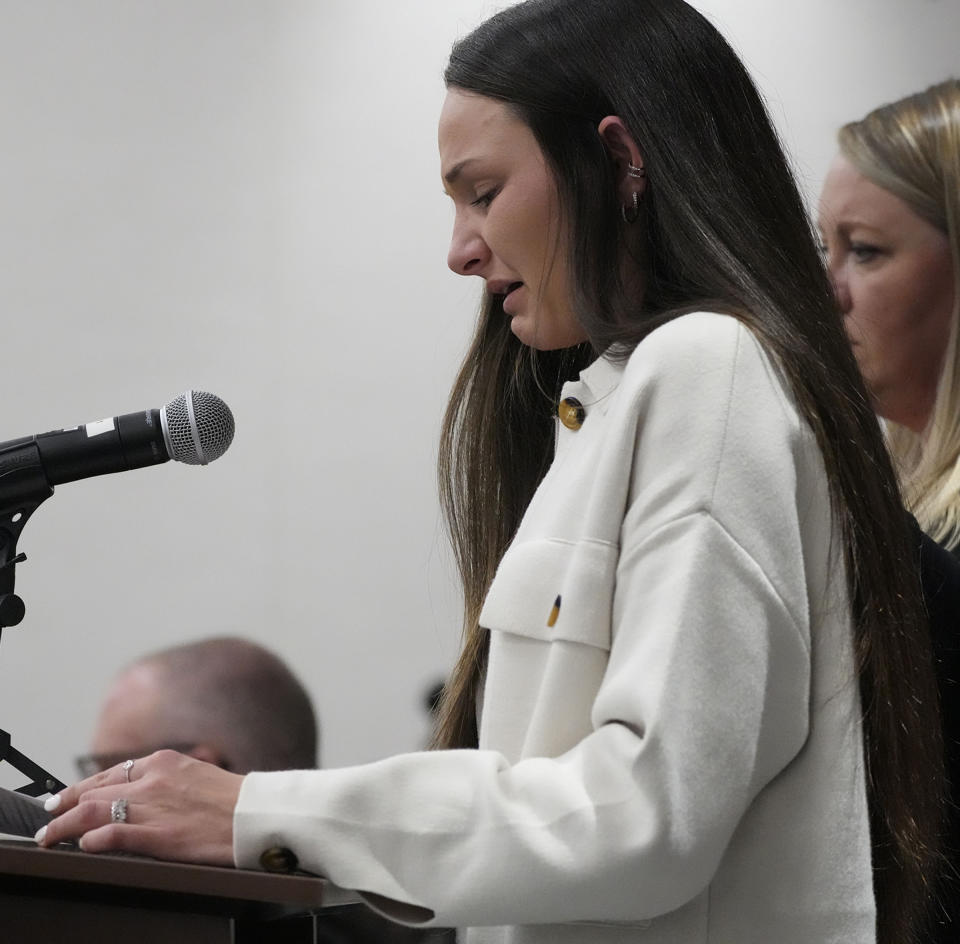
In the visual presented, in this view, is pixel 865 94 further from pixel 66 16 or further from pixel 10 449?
pixel 10 449

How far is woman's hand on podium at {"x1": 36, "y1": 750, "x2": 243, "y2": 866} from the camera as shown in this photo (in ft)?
2.33

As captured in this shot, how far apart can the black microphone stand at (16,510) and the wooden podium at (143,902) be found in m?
0.35

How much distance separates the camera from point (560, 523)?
0.88m

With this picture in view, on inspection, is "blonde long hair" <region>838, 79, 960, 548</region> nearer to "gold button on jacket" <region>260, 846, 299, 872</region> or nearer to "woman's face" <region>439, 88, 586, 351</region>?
"woman's face" <region>439, 88, 586, 351</region>

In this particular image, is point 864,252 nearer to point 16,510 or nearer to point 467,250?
point 467,250

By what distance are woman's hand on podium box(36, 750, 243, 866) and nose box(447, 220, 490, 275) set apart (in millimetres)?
475

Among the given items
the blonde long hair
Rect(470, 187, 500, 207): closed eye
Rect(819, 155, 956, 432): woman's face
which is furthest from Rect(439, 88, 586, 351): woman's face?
Rect(819, 155, 956, 432): woman's face

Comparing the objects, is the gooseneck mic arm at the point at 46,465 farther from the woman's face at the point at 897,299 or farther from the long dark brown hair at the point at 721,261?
the woman's face at the point at 897,299

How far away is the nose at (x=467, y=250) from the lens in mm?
1052

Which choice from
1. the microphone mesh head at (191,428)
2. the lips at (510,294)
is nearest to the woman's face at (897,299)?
the lips at (510,294)

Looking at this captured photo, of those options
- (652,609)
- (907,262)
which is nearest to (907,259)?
(907,262)

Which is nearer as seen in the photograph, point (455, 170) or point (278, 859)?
point (278, 859)

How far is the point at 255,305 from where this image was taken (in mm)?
2422

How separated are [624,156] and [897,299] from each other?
3.13 feet
